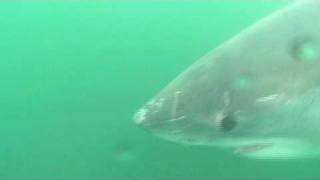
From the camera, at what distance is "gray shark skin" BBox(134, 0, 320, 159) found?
5.15 ft

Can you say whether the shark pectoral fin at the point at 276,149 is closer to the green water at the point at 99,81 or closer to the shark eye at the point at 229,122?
the shark eye at the point at 229,122

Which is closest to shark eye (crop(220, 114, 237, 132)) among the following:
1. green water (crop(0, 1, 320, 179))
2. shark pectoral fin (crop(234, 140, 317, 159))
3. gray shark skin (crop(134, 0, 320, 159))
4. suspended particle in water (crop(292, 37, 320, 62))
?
gray shark skin (crop(134, 0, 320, 159))

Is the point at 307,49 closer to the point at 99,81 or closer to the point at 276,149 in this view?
the point at 276,149

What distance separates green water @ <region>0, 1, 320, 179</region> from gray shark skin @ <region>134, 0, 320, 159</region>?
5.85 ft

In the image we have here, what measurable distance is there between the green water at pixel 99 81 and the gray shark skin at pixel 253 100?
5.85ft

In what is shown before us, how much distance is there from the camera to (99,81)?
4.09 m

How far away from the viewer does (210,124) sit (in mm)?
1562

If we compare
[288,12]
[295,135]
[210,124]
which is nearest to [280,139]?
[295,135]

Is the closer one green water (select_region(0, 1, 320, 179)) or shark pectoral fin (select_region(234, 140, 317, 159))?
shark pectoral fin (select_region(234, 140, 317, 159))

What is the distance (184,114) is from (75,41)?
113 inches

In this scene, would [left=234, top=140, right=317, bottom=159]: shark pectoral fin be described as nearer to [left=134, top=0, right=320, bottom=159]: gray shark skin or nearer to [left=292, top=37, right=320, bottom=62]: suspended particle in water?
[left=134, top=0, right=320, bottom=159]: gray shark skin

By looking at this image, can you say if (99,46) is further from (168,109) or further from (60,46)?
(168,109)

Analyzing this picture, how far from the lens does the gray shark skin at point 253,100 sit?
5.15 feet

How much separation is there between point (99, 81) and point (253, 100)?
2589mm
